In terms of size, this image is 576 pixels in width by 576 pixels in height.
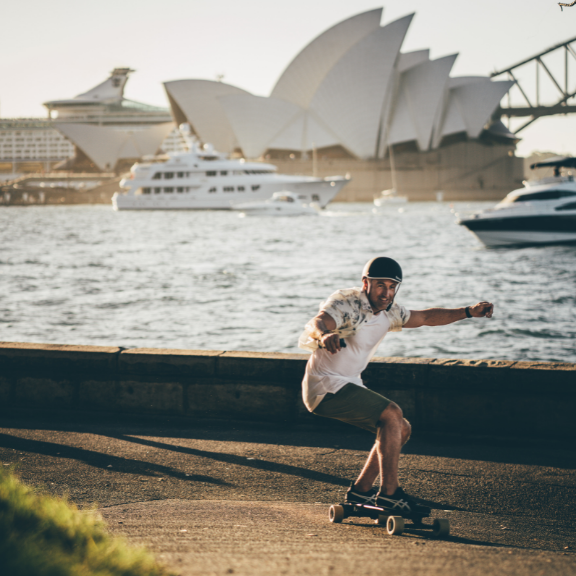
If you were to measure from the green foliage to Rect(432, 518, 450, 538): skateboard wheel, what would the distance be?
1.45 meters

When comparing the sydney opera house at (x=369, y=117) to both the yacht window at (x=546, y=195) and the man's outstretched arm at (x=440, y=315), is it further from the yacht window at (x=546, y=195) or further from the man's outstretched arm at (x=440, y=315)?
the man's outstretched arm at (x=440, y=315)

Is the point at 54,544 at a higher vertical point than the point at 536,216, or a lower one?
lower

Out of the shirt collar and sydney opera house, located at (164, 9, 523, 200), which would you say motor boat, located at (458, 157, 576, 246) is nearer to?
the shirt collar

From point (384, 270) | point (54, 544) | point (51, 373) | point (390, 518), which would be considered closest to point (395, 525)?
point (390, 518)

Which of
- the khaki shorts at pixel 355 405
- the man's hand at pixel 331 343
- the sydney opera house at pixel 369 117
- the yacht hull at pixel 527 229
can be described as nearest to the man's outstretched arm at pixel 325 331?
the man's hand at pixel 331 343

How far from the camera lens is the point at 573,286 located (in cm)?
2105

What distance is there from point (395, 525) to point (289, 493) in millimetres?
1049

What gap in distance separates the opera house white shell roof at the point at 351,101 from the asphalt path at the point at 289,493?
78238 millimetres

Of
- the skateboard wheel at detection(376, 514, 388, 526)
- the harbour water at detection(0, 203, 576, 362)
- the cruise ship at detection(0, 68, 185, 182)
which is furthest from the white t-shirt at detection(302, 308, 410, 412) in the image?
the cruise ship at detection(0, 68, 185, 182)

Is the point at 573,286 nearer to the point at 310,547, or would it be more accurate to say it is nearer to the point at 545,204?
the point at 545,204

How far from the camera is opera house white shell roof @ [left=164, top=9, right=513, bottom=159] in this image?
80812 millimetres

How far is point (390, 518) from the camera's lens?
323 cm

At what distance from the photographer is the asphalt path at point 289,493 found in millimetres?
2672

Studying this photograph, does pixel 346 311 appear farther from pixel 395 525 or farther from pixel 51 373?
pixel 51 373
